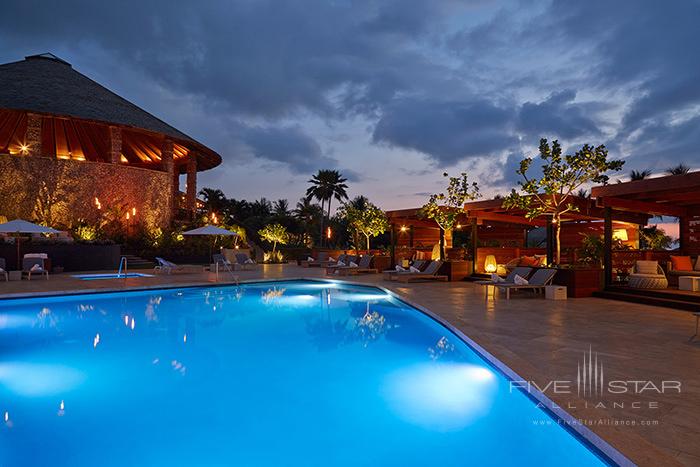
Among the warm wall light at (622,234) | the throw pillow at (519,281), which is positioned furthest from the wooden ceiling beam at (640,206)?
the warm wall light at (622,234)

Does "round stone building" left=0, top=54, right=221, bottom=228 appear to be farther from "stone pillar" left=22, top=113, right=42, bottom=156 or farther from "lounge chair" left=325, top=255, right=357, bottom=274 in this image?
"lounge chair" left=325, top=255, right=357, bottom=274

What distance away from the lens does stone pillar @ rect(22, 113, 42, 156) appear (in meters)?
20.9

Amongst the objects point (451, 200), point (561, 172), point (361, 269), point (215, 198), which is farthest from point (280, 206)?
point (561, 172)

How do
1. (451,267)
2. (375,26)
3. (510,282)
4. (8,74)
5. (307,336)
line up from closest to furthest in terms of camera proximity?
(307,336) → (510,282) → (451,267) → (375,26) → (8,74)

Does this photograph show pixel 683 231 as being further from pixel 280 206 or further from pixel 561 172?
pixel 280 206

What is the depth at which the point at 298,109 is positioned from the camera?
2717 centimetres

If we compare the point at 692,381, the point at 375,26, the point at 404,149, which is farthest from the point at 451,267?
the point at 404,149

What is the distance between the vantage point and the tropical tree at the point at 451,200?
15117mm

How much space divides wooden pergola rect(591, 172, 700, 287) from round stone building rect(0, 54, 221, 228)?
866 inches

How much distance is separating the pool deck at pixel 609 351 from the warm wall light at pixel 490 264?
16.7 ft

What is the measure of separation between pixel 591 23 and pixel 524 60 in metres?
4.40

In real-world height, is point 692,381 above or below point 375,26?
below

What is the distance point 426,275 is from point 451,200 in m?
3.27

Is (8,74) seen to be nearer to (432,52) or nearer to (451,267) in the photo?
(432,52)
